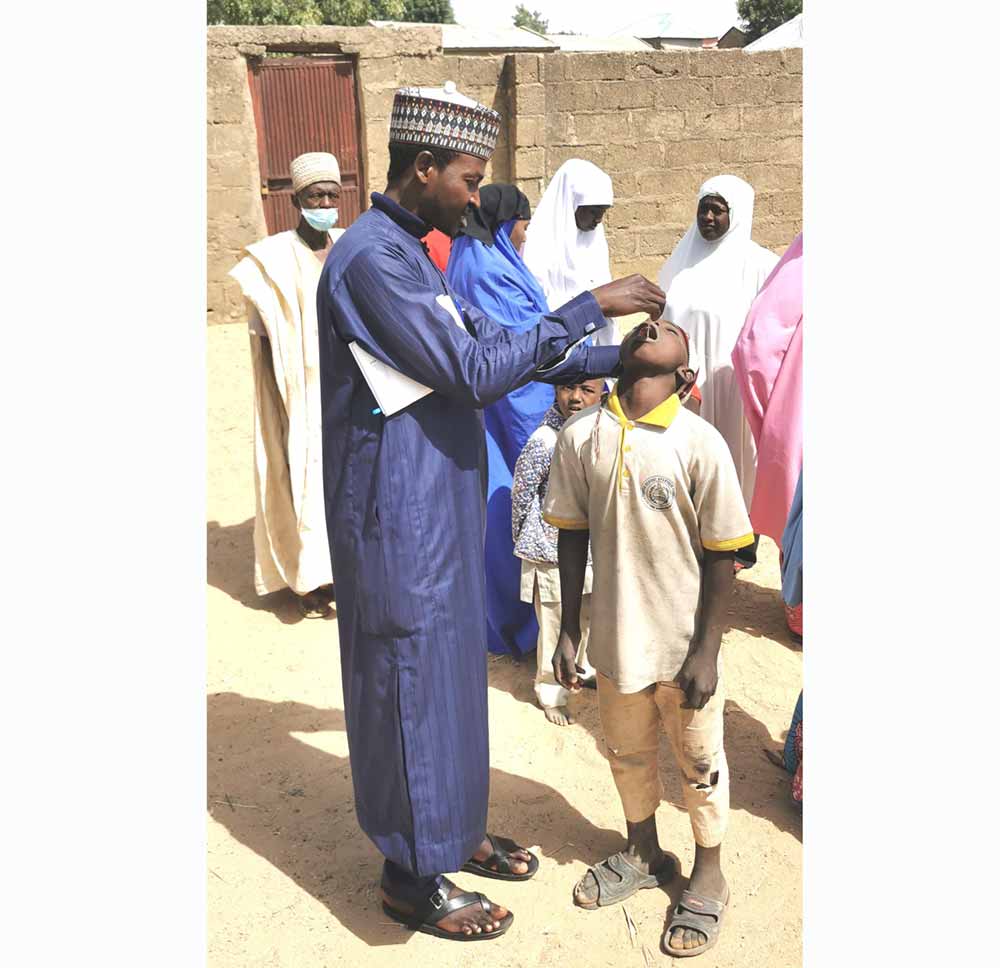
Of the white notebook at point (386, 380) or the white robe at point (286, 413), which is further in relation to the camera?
the white robe at point (286, 413)

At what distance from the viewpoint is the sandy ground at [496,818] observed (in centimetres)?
305

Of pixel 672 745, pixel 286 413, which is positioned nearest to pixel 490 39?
pixel 286 413

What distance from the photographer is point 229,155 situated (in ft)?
31.7

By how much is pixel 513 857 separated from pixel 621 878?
355mm

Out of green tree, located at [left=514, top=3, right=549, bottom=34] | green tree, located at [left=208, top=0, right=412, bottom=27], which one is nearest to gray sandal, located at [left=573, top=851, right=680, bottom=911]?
green tree, located at [left=208, top=0, right=412, bottom=27]

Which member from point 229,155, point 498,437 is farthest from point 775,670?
point 229,155

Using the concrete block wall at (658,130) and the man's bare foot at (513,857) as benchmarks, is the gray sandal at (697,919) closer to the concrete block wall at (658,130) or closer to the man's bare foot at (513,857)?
the man's bare foot at (513,857)

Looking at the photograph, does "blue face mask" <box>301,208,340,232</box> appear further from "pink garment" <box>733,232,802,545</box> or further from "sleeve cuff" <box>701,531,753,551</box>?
"sleeve cuff" <box>701,531,753,551</box>

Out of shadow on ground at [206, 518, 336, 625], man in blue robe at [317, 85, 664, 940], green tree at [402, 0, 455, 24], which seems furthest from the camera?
green tree at [402, 0, 455, 24]

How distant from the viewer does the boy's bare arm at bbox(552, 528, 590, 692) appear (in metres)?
2.99

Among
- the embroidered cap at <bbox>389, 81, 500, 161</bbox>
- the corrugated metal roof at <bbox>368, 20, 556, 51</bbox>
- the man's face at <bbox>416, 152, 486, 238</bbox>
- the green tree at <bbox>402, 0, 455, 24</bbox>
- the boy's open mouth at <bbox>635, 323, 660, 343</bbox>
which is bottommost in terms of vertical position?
the boy's open mouth at <bbox>635, 323, 660, 343</bbox>

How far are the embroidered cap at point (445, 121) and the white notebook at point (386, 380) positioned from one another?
1.32 feet

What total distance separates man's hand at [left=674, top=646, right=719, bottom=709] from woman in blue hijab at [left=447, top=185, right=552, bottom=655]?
6.24 feet

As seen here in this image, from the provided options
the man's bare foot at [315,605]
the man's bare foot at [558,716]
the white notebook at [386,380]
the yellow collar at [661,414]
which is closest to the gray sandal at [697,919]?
the man's bare foot at [558,716]
